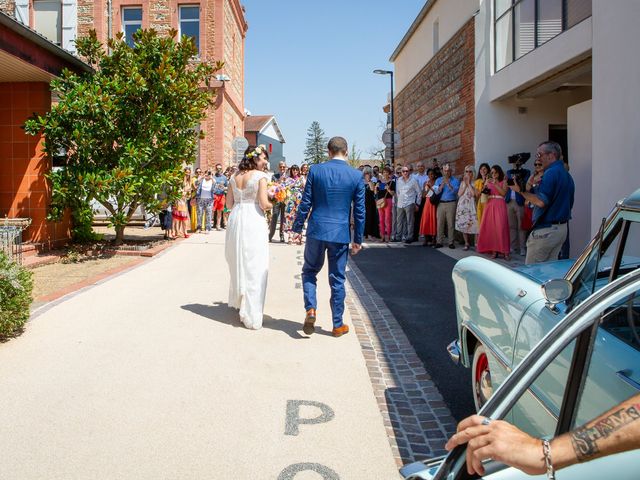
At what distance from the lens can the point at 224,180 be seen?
19.5 m

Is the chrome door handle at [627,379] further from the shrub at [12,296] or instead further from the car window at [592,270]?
the shrub at [12,296]

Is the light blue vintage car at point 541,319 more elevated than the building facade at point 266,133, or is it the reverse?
the building facade at point 266,133

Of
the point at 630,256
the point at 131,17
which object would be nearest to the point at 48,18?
the point at 131,17

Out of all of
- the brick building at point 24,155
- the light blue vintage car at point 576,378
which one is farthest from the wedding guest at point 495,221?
the light blue vintage car at point 576,378

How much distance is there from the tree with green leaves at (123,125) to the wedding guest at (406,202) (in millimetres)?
5515

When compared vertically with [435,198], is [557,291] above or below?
below

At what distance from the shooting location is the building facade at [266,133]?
6266 cm

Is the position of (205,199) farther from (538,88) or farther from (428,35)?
(538,88)

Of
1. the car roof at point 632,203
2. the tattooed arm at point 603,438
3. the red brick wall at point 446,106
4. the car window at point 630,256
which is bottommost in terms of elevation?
the tattooed arm at point 603,438

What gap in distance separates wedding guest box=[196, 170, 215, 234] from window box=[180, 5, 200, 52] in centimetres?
995

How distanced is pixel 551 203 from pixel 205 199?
13.6 m

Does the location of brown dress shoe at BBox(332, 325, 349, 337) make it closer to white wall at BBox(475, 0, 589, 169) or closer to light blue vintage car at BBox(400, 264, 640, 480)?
light blue vintage car at BBox(400, 264, 640, 480)

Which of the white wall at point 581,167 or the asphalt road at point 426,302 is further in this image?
the white wall at point 581,167

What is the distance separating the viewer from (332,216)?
623 cm
